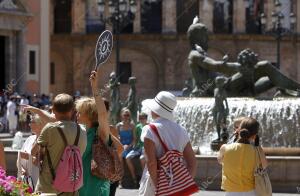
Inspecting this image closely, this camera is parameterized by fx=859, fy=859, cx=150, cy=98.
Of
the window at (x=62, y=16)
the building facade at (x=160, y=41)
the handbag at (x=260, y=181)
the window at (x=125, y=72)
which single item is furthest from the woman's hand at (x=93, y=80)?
the window at (x=62, y=16)

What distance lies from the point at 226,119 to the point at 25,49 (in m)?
24.7

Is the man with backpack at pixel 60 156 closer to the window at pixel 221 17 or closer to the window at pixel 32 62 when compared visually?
the window at pixel 32 62

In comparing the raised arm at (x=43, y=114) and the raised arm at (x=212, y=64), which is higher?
the raised arm at (x=212, y=64)

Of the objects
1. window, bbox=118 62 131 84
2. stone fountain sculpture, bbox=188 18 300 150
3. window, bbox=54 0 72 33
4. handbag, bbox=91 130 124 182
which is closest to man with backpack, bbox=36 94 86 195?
handbag, bbox=91 130 124 182

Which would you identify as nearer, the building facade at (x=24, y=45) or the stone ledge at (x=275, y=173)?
the stone ledge at (x=275, y=173)

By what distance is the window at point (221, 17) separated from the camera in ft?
190

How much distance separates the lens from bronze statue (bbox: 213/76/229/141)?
18.7m

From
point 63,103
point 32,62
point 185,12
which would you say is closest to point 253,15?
point 185,12

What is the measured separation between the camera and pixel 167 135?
733 cm

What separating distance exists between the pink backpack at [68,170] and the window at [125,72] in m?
49.3

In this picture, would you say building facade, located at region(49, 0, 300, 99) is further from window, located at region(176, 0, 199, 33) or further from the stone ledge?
the stone ledge

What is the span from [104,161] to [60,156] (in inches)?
18.3

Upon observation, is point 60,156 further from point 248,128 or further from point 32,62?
point 32,62

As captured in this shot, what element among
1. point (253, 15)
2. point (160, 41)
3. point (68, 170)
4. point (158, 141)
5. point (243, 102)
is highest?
point (253, 15)
